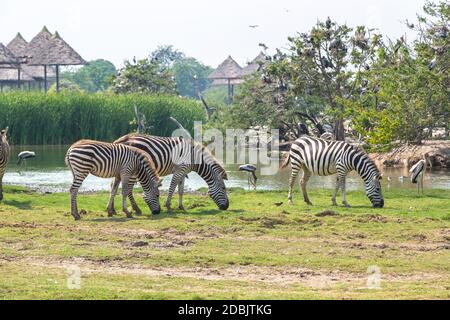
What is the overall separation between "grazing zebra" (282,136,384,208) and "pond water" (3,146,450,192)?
3844 millimetres

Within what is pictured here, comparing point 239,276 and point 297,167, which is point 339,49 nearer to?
point 297,167

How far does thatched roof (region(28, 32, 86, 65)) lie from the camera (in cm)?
5650

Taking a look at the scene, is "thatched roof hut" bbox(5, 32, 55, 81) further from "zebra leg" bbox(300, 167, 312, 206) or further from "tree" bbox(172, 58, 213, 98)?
"tree" bbox(172, 58, 213, 98)

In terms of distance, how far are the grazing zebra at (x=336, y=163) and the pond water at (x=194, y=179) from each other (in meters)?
3.84

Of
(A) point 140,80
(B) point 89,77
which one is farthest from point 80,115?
(B) point 89,77

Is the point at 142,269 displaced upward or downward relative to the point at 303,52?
downward

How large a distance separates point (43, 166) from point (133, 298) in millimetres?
20762

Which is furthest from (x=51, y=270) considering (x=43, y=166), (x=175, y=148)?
(x=43, y=166)

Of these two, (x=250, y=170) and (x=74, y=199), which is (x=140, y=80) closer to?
(x=250, y=170)

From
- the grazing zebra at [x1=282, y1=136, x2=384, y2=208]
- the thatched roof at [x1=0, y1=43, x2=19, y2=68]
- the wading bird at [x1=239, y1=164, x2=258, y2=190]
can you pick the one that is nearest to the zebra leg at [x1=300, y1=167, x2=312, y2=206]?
the grazing zebra at [x1=282, y1=136, x2=384, y2=208]

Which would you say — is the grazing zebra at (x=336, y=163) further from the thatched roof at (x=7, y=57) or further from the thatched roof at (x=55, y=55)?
the thatched roof at (x=55, y=55)

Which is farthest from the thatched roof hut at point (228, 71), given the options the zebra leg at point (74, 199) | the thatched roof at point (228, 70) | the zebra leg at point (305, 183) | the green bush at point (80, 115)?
the zebra leg at point (74, 199)

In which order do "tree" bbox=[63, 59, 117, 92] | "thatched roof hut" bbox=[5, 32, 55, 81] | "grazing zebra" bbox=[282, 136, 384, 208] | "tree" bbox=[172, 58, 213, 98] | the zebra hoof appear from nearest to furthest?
the zebra hoof
"grazing zebra" bbox=[282, 136, 384, 208]
"thatched roof hut" bbox=[5, 32, 55, 81]
"tree" bbox=[63, 59, 117, 92]
"tree" bbox=[172, 58, 213, 98]
